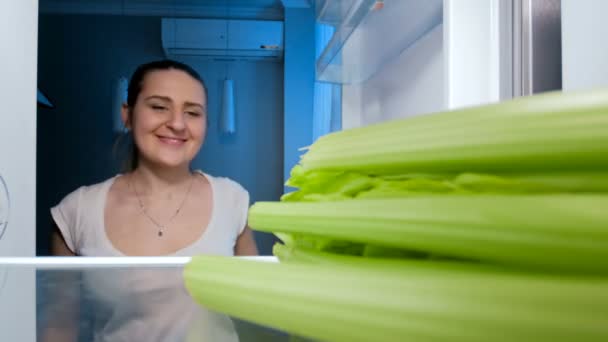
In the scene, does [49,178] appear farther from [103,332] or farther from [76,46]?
[103,332]

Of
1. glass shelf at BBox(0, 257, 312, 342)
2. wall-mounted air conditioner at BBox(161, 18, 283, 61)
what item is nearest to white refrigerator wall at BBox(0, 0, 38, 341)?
glass shelf at BBox(0, 257, 312, 342)

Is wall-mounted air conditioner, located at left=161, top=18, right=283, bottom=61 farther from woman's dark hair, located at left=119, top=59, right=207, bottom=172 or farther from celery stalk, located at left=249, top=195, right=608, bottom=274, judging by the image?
celery stalk, located at left=249, top=195, right=608, bottom=274

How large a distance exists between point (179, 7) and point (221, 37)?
0.42 metres

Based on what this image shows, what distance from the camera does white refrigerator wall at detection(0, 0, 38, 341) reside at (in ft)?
2.34

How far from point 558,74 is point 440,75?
513 mm

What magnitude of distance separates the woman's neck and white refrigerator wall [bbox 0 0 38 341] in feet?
2.08

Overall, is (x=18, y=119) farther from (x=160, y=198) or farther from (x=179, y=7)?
(x=179, y=7)

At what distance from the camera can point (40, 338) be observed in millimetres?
277

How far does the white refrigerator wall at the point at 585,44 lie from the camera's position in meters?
0.39

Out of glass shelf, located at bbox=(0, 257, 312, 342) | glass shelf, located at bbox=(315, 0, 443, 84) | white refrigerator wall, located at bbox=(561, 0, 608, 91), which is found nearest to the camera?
glass shelf, located at bbox=(0, 257, 312, 342)

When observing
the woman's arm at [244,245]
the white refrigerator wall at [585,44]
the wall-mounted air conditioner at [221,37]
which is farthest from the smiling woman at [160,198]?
the wall-mounted air conditioner at [221,37]

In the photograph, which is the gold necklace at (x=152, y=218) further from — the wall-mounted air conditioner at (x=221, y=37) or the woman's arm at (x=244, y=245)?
the wall-mounted air conditioner at (x=221, y=37)

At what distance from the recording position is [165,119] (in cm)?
137

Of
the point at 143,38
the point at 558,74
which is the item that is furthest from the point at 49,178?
the point at 558,74
